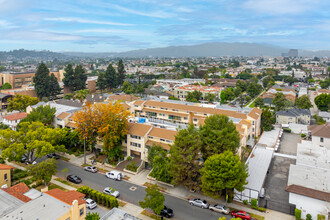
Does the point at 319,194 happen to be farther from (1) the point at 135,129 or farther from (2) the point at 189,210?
(1) the point at 135,129

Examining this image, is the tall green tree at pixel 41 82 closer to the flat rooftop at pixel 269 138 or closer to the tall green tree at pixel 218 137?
the tall green tree at pixel 218 137

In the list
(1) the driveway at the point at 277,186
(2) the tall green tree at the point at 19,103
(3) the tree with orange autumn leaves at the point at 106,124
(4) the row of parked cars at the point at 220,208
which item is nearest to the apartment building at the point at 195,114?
(1) the driveway at the point at 277,186

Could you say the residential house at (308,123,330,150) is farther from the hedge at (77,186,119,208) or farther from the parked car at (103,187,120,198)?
the hedge at (77,186,119,208)

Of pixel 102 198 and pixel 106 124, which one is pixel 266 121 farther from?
pixel 102 198

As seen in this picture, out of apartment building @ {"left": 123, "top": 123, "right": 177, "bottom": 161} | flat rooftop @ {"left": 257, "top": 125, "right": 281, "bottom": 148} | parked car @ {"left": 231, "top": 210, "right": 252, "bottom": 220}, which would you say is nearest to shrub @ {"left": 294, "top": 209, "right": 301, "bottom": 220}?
parked car @ {"left": 231, "top": 210, "right": 252, "bottom": 220}

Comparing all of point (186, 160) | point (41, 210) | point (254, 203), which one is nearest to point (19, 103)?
point (41, 210)

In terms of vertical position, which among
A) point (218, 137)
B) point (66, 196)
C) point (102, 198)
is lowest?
point (102, 198)

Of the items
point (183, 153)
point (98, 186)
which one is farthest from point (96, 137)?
point (183, 153)
